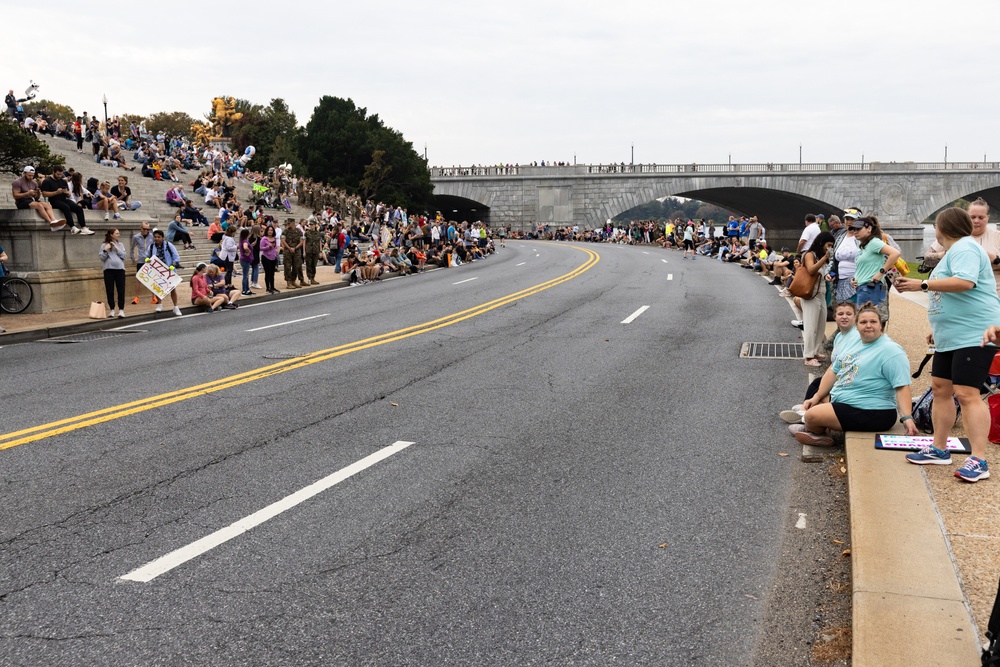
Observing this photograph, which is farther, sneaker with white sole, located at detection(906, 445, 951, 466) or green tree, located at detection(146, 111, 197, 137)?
green tree, located at detection(146, 111, 197, 137)

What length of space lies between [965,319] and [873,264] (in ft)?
14.1

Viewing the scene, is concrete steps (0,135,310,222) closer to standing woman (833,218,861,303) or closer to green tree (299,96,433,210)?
standing woman (833,218,861,303)

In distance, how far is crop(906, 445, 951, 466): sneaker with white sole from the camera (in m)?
5.95

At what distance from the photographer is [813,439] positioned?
6.98 metres

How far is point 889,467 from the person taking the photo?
19.2 feet

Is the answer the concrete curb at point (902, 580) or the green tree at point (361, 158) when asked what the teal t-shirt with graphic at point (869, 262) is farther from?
the green tree at point (361, 158)

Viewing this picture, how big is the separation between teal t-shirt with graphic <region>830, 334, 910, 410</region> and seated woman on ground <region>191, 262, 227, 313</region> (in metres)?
14.5

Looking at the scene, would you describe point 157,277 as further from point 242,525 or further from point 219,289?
point 242,525

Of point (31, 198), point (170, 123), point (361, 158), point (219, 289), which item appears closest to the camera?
point (31, 198)

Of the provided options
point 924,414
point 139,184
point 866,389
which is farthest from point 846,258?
point 139,184

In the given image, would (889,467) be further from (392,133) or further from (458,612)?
(392,133)

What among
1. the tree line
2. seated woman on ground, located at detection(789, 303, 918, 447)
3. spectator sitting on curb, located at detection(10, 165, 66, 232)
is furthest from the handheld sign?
the tree line

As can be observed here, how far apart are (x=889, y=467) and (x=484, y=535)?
2934 mm

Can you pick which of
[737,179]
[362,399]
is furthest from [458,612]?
[737,179]
